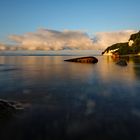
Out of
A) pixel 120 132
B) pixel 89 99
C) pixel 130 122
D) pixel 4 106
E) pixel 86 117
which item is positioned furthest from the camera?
pixel 89 99

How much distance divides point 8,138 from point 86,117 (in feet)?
13.6

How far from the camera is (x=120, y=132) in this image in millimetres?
8992

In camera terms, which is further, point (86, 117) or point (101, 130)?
point (86, 117)

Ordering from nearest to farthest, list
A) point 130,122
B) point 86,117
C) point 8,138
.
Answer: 1. point 8,138
2. point 130,122
3. point 86,117

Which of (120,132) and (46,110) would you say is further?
(46,110)

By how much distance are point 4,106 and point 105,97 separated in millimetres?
7423

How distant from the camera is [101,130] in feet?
30.2

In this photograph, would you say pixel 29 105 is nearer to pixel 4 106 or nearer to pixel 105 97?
pixel 4 106

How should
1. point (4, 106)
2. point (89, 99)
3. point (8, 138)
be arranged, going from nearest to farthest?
point (8, 138)
point (4, 106)
point (89, 99)

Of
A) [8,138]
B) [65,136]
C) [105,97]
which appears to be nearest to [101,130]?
[65,136]

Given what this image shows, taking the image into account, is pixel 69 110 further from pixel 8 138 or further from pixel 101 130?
pixel 8 138

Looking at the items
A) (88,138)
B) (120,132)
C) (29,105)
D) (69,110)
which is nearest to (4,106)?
(29,105)

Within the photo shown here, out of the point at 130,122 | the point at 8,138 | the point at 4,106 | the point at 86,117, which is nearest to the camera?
the point at 8,138

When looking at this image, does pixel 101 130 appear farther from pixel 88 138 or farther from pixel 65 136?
pixel 65 136
